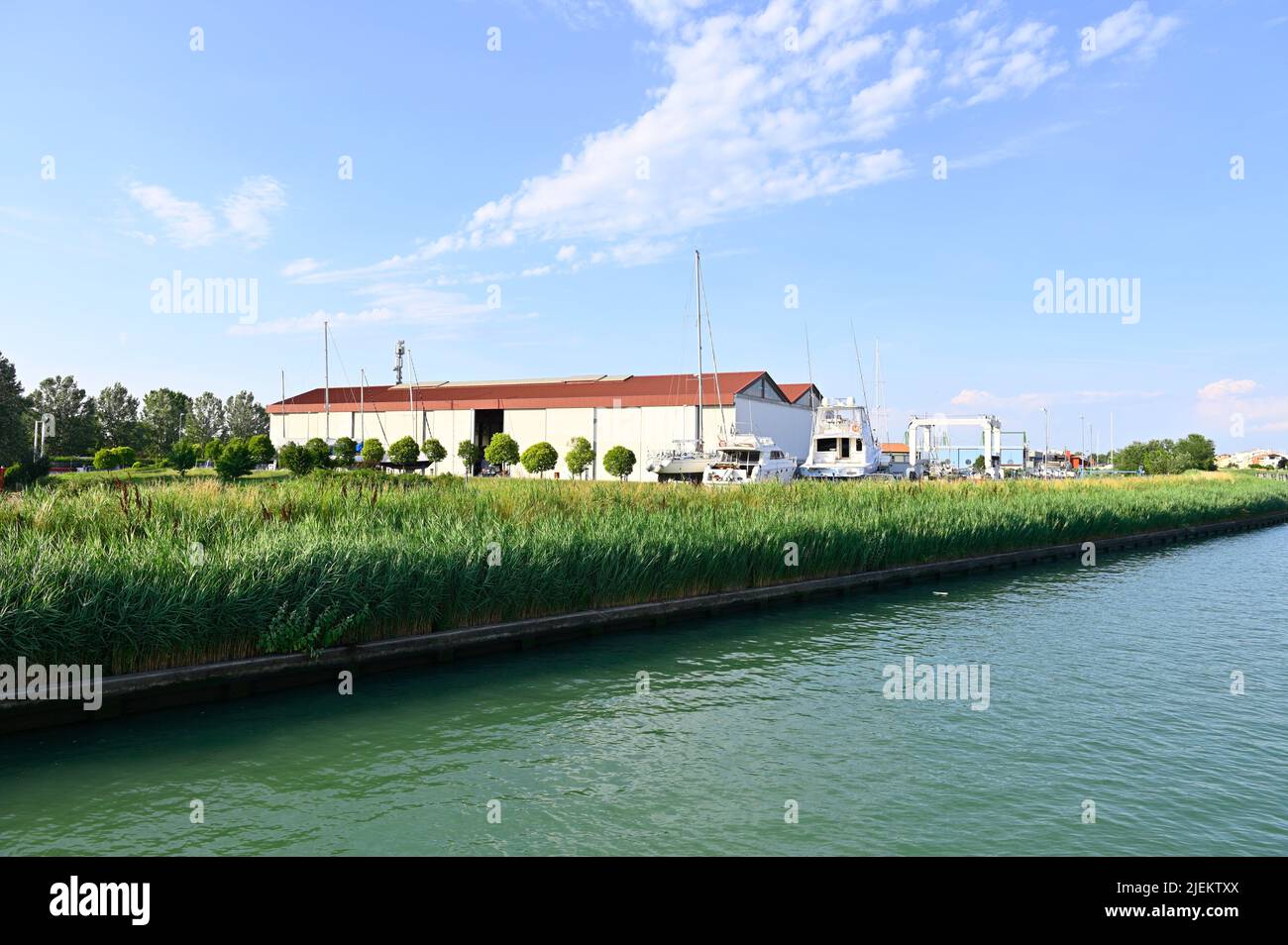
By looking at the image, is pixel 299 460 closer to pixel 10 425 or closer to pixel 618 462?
pixel 10 425

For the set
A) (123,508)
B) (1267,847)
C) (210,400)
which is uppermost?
(210,400)

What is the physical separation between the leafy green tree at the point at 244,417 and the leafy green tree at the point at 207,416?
3.20 ft

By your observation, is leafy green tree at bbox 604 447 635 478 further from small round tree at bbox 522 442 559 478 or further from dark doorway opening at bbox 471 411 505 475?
dark doorway opening at bbox 471 411 505 475

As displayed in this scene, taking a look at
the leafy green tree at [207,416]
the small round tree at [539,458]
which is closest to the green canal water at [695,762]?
the small round tree at [539,458]

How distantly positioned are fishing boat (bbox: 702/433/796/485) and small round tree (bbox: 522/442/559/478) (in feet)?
54.5

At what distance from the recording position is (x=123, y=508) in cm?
1349

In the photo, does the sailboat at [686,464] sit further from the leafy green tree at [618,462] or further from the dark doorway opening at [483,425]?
the dark doorway opening at [483,425]

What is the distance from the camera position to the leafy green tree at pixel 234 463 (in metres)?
48.9

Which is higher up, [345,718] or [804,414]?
[804,414]

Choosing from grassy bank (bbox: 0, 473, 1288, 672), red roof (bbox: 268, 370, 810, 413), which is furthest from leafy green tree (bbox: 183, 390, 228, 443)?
grassy bank (bbox: 0, 473, 1288, 672)

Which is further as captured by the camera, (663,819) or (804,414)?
(804,414)
